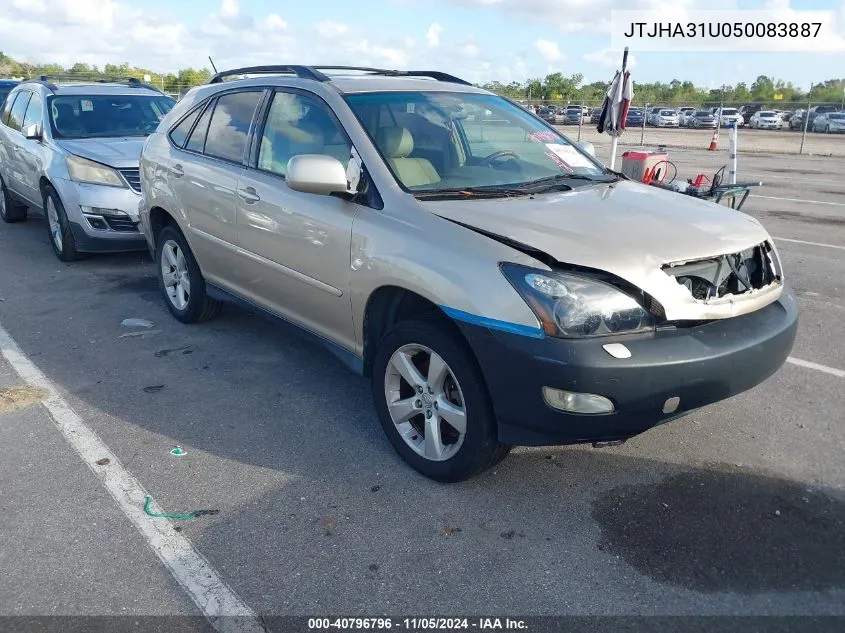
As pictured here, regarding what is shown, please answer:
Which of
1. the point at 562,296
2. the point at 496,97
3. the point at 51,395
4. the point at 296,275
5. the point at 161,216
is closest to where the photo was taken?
the point at 562,296

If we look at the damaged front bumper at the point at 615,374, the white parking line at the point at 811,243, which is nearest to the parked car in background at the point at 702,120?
the white parking line at the point at 811,243

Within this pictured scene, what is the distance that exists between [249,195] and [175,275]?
65.2 inches

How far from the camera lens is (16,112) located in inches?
363

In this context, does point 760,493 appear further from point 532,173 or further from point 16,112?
point 16,112

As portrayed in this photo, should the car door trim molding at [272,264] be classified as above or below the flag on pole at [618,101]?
below

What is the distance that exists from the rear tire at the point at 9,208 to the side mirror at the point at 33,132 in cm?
207

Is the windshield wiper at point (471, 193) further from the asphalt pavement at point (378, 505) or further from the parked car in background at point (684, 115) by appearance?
the parked car in background at point (684, 115)

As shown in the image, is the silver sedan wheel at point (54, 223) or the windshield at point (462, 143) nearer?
the windshield at point (462, 143)

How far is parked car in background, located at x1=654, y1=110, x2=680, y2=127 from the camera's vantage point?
4494 cm

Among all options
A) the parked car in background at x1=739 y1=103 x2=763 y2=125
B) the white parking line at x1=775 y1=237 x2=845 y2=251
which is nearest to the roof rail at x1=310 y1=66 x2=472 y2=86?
the white parking line at x1=775 y1=237 x2=845 y2=251

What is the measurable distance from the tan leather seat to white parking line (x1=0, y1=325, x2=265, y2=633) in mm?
1947

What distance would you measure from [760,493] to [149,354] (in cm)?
393

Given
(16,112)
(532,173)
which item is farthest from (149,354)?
(16,112)

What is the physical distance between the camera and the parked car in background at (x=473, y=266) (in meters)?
2.89
